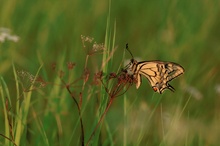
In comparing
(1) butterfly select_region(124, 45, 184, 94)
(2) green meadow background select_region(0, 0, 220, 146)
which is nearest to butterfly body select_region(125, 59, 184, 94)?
(1) butterfly select_region(124, 45, 184, 94)

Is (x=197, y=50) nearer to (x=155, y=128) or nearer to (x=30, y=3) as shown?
(x=155, y=128)

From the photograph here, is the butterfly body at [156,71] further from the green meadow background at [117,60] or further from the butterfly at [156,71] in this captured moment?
the green meadow background at [117,60]

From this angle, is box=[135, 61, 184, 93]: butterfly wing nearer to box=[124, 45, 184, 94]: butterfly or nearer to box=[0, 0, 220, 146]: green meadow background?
box=[124, 45, 184, 94]: butterfly

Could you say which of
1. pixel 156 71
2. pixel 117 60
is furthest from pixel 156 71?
pixel 117 60

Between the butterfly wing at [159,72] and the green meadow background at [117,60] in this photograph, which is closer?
the butterfly wing at [159,72]

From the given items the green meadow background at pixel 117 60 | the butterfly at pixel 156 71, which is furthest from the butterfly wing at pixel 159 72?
the green meadow background at pixel 117 60

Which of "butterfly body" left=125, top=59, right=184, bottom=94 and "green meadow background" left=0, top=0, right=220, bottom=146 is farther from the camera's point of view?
"green meadow background" left=0, top=0, right=220, bottom=146
